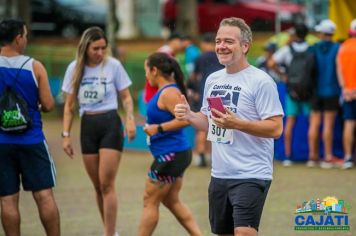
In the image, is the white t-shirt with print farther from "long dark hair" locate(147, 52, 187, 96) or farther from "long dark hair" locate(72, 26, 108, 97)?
"long dark hair" locate(147, 52, 187, 96)

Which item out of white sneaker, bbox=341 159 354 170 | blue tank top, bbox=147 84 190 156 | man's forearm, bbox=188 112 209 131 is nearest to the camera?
man's forearm, bbox=188 112 209 131

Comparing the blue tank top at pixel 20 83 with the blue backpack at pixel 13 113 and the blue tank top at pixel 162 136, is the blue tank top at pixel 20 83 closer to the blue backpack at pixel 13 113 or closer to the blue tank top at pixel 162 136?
the blue backpack at pixel 13 113

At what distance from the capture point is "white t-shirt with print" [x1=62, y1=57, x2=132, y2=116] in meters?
8.62

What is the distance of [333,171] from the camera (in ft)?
42.1

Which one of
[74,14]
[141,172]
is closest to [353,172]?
[141,172]

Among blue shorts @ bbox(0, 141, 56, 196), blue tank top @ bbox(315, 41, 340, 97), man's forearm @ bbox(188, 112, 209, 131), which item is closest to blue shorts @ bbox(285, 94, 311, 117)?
blue tank top @ bbox(315, 41, 340, 97)

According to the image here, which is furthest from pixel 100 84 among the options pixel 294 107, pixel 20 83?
pixel 294 107

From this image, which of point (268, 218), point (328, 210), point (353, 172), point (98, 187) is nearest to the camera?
point (328, 210)

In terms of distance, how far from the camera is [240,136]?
620 centimetres

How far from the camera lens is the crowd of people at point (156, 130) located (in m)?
6.14

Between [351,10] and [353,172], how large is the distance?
125 inches

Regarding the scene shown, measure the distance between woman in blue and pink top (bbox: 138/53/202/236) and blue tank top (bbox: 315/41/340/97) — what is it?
5.41 metres

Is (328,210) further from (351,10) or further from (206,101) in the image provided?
(351,10)

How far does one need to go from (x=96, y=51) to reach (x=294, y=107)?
5720 millimetres
